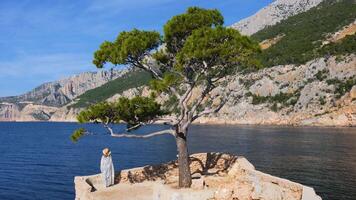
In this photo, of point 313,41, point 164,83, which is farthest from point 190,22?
point 313,41

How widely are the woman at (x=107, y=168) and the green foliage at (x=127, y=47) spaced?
17.2 feet

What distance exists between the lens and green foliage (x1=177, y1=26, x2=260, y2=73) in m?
22.8

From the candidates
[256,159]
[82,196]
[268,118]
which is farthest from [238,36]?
[268,118]

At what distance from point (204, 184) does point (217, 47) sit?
745 centimetres

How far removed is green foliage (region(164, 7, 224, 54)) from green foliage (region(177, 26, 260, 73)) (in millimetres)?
1868

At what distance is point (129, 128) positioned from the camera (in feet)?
85.7

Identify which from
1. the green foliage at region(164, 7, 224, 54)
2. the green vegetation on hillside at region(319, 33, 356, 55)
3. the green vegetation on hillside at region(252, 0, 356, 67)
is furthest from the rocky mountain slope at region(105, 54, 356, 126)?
the green foliage at region(164, 7, 224, 54)

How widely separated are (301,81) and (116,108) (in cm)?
13321

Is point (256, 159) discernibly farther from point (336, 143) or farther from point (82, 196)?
point (82, 196)

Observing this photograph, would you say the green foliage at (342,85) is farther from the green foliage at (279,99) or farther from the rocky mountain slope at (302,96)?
the green foliage at (279,99)

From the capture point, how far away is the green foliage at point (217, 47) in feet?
74.7

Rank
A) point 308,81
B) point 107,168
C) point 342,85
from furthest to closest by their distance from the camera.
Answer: point 308,81 < point 342,85 < point 107,168

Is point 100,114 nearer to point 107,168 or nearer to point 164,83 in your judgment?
point 107,168

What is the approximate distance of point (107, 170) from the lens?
84.8ft
